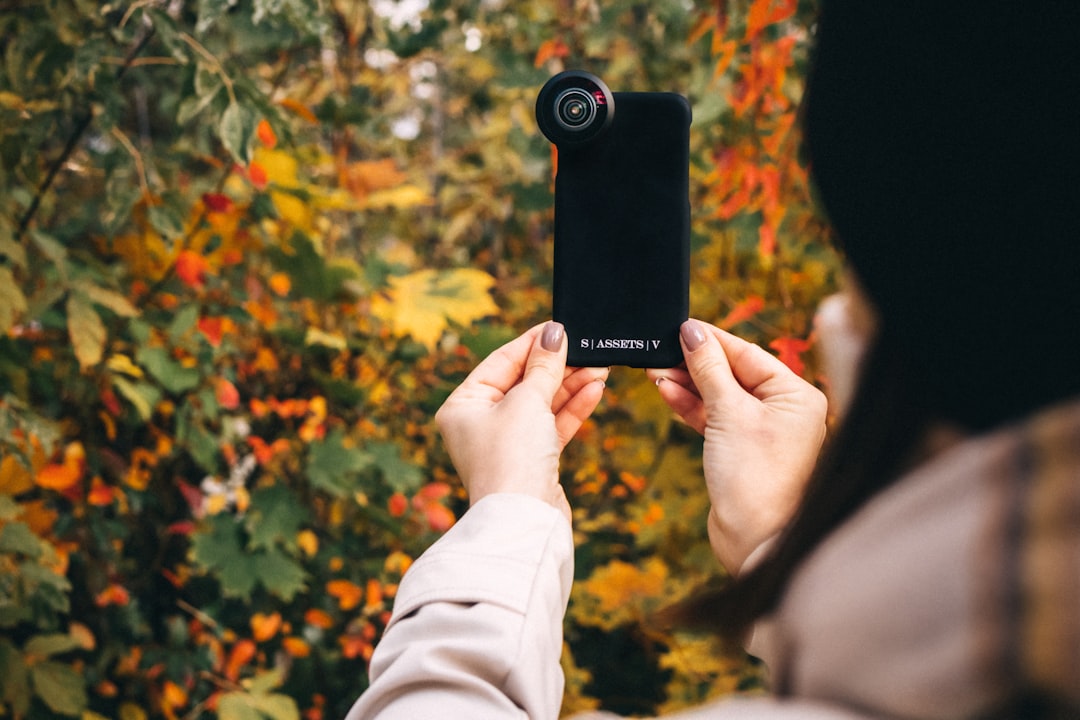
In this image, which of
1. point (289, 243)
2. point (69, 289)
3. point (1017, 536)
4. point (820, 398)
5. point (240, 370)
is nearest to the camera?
point (1017, 536)

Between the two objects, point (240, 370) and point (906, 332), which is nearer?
point (906, 332)

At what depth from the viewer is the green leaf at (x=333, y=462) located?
5.90 ft

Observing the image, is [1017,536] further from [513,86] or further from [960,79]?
[513,86]

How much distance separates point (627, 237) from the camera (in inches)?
41.4

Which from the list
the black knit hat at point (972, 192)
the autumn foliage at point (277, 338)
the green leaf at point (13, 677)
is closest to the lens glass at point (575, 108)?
the autumn foliage at point (277, 338)

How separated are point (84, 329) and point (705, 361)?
100 cm

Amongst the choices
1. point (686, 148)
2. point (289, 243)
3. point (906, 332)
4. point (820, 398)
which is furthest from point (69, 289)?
point (906, 332)

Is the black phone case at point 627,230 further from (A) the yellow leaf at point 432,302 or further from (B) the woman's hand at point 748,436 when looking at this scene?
(A) the yellow leaf at point 432,302

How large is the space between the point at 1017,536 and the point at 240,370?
1.96 meters

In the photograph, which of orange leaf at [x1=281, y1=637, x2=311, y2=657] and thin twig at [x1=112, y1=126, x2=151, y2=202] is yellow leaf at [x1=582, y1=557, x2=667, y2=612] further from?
thin twig at [x1=112, y1=126, x2=151, y2=202]

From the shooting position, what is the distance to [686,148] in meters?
1.05

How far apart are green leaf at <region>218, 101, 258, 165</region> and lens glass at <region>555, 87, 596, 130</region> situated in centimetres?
53

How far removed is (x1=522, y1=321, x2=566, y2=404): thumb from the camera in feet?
3.17

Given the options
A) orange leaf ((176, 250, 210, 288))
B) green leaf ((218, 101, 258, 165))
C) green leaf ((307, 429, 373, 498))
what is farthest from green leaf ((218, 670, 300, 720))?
green leaf ((218, 101, 258, 165))
